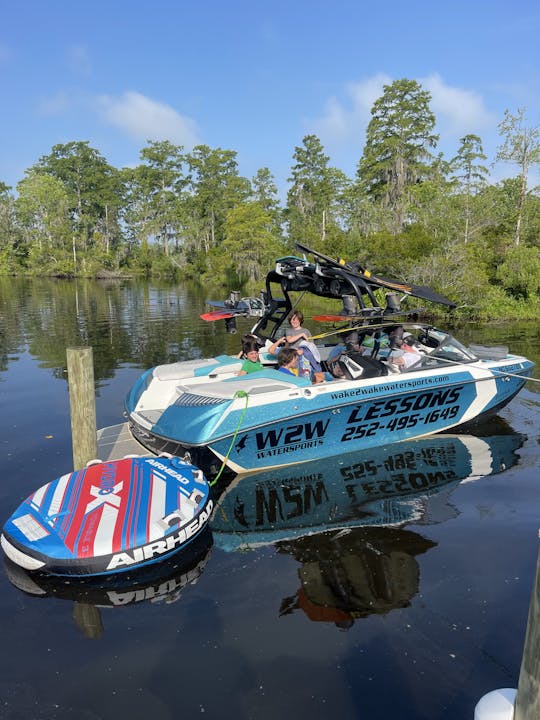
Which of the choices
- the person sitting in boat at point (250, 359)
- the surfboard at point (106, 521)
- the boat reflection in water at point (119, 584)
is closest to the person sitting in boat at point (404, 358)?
the person sitting in boat at point (250, 359)

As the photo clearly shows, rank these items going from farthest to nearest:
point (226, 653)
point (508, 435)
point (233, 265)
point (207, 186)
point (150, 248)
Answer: point (150, 248) → point (207, 186) → point (233, 265) → point (508, 435) → point (226, 653)

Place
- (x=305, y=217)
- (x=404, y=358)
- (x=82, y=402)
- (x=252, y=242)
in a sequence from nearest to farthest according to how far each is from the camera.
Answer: (x=82, y=402), (x=404, y=358), (x=252, y=242), (x=305, y=217)

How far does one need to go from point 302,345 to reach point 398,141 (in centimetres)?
5044

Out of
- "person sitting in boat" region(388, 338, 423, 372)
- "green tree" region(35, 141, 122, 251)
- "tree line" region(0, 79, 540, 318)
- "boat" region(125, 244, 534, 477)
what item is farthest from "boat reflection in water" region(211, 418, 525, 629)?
"green tree" region(35, 141, 122, 251)

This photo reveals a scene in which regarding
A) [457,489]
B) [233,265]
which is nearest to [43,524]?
[457,489]

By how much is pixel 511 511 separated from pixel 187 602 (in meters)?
4.14

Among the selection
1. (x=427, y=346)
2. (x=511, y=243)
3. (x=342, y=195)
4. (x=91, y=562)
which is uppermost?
(x=342, y=195)

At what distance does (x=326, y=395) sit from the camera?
7086 millimetres

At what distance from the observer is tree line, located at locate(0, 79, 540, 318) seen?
26.5 m

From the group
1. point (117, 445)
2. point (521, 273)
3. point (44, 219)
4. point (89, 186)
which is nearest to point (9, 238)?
point (44, 219)

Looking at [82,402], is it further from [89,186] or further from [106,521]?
[89,186]

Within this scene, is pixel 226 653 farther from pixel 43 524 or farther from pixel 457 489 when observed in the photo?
pixel 457 489

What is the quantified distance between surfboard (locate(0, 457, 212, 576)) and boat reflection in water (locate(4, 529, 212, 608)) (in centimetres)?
20

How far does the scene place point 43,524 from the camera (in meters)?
5.01
